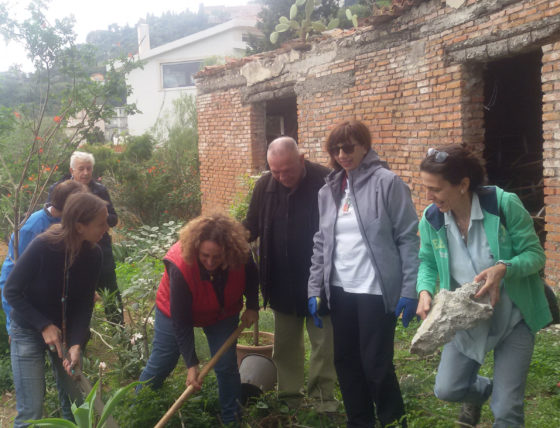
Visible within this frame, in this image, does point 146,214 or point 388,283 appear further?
point 146,214

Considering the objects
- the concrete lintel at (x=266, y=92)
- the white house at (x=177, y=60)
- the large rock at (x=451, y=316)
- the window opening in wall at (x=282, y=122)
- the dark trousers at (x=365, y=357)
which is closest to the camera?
the large rock at (x=451, y=316)

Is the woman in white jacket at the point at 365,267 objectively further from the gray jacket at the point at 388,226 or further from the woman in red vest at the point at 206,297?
the woman in red vest at the point at 206,297

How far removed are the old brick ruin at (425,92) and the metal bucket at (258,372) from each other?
312 centimetres

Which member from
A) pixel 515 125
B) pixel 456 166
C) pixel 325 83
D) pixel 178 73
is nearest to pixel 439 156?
pixel 456 166

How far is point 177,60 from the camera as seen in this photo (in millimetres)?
28859

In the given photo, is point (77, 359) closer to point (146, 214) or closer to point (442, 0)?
point (442, 0)

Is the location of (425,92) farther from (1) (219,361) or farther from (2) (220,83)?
(2) (220,83)

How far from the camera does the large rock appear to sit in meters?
2.45

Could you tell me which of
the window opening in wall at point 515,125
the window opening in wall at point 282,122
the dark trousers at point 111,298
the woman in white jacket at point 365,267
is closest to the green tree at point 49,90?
the dark trousers at point 111,298

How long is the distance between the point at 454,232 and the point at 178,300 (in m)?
1.55

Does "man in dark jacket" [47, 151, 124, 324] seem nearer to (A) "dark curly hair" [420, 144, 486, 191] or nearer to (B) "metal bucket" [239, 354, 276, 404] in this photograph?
(B) "metal bucket" [239, 354, 276, 404]

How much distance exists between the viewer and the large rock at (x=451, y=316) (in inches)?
96.4

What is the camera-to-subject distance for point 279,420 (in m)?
3.44

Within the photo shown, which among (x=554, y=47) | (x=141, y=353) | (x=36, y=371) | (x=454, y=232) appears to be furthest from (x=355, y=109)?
(x=36, y=371)
